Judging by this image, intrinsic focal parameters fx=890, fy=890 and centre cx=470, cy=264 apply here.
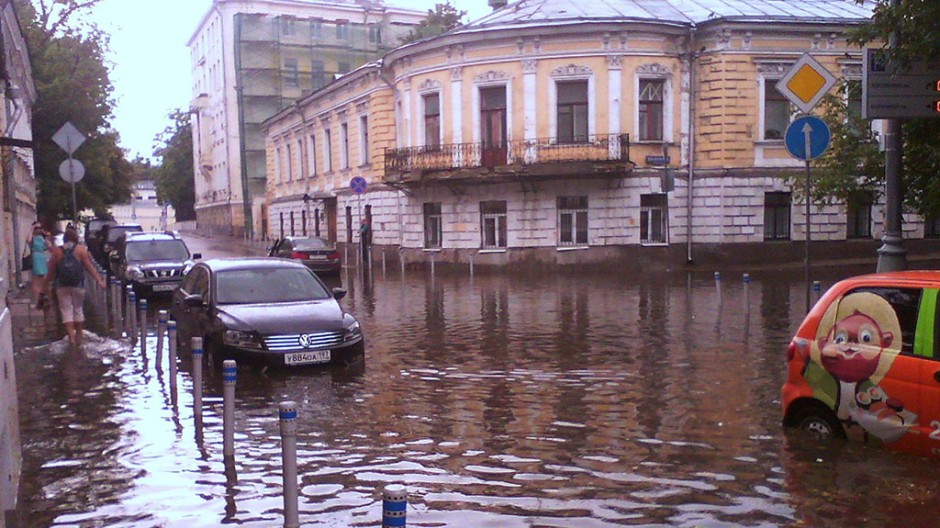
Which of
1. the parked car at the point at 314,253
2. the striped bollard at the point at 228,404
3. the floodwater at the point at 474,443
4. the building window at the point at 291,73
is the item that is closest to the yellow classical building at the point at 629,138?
the parked car at the point at 314,253

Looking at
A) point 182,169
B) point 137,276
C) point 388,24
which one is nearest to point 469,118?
point 137,276

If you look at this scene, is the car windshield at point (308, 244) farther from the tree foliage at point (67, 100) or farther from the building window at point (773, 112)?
the building window at point (773, 112)

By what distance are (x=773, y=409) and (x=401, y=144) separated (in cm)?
2833

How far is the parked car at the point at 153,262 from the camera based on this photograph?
20.9 meters

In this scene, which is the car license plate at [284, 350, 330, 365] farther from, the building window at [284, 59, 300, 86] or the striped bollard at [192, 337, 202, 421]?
the building window at [284, 59, 300, 86]

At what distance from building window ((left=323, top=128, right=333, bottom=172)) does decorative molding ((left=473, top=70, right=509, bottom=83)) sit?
1435 centimetres

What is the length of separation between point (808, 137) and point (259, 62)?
60149mm

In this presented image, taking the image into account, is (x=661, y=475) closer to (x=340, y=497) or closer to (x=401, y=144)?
(x=340, y=497)

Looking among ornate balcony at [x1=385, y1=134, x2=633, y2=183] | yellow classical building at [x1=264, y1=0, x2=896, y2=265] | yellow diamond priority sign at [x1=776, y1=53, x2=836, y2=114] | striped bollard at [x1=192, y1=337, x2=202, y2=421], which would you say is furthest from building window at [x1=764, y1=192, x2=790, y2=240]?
striped bollard at [x1=192, y1=337, x2=202, y2=421]

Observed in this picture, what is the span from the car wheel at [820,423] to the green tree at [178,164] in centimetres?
8826

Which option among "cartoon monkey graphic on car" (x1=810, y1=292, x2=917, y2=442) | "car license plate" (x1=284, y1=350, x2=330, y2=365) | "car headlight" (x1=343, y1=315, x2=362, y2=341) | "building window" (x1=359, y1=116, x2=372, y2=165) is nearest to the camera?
"cartoon monkey graphic on car" (x1=810, y1=292, x2=917, y2=442)

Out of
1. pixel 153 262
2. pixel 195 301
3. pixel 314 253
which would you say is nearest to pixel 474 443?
pixel 195 301

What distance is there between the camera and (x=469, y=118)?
108 feet

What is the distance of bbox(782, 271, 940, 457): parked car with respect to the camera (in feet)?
20.8
